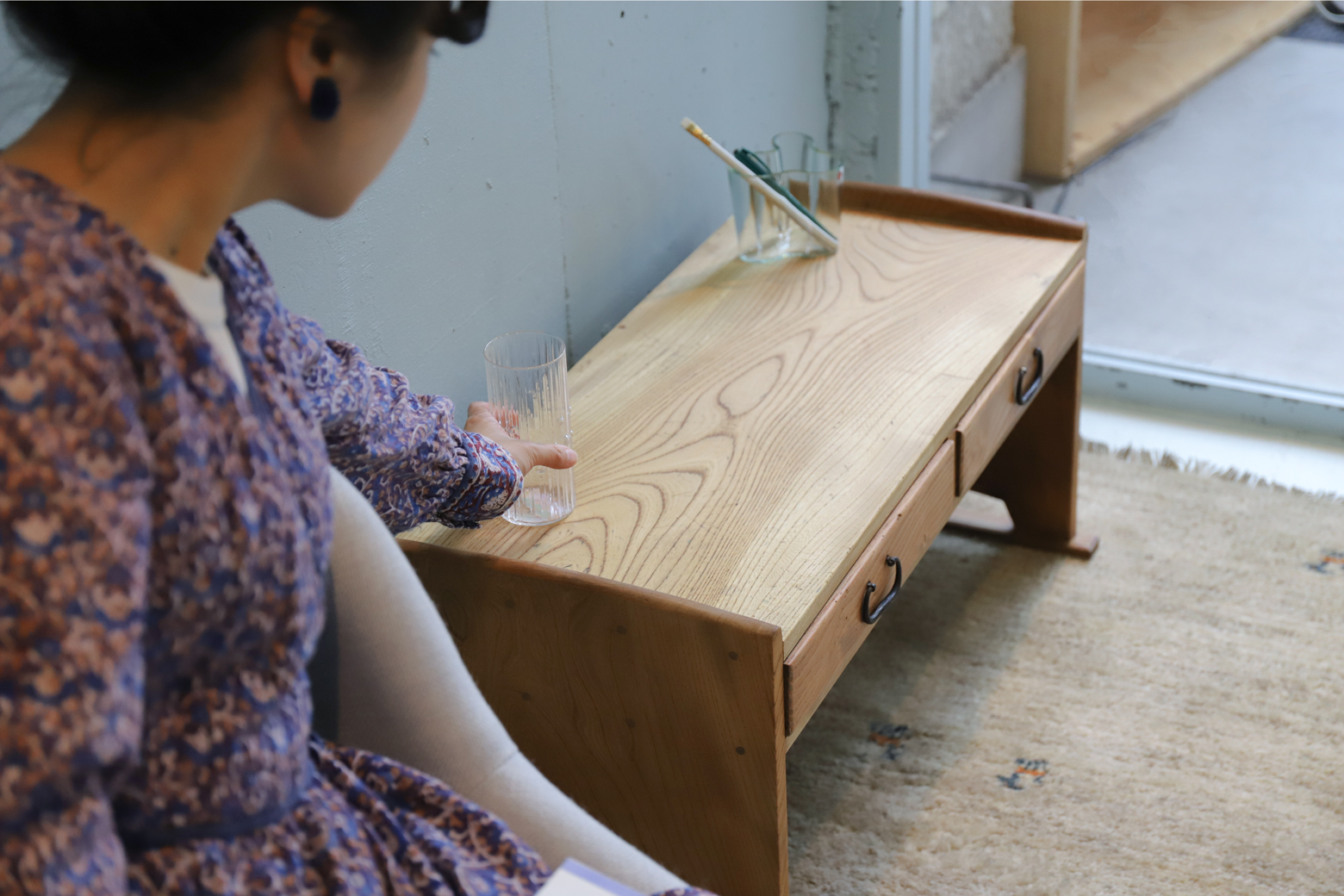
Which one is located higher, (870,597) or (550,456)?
(550,456)

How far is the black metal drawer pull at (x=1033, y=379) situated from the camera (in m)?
1.57

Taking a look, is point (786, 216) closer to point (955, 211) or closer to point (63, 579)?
point (955, 211)

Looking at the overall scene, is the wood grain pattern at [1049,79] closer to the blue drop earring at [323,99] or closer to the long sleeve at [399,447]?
the long sleeve at [399,447]

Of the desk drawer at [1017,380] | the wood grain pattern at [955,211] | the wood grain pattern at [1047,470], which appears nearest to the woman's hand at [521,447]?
the desk drawer at [1017,380]

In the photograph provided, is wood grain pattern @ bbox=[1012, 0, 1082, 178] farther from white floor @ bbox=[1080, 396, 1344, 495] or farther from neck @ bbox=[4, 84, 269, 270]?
neck @ bbox=[4, 84, 269, 270]

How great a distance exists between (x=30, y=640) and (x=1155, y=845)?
1302 millimetres

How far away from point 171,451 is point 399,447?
0.39 meters

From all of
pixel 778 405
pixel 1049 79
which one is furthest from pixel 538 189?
pixel 1049 79

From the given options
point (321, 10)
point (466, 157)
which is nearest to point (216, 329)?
point (321, 10)

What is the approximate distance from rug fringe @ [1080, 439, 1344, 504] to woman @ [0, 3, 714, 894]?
1786mm

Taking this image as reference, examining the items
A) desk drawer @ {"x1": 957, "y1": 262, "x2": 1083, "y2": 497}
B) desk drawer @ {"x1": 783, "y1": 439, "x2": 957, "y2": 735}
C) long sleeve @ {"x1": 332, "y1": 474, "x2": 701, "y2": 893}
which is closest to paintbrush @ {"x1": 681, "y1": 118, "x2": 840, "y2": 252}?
desk drawer @ {"x1": 957, "y1": 262, "x2": 1083, "y2": 497}

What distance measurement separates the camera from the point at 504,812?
919mm

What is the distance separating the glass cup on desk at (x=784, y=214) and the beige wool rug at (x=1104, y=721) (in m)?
0.57

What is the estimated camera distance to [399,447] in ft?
3.31
